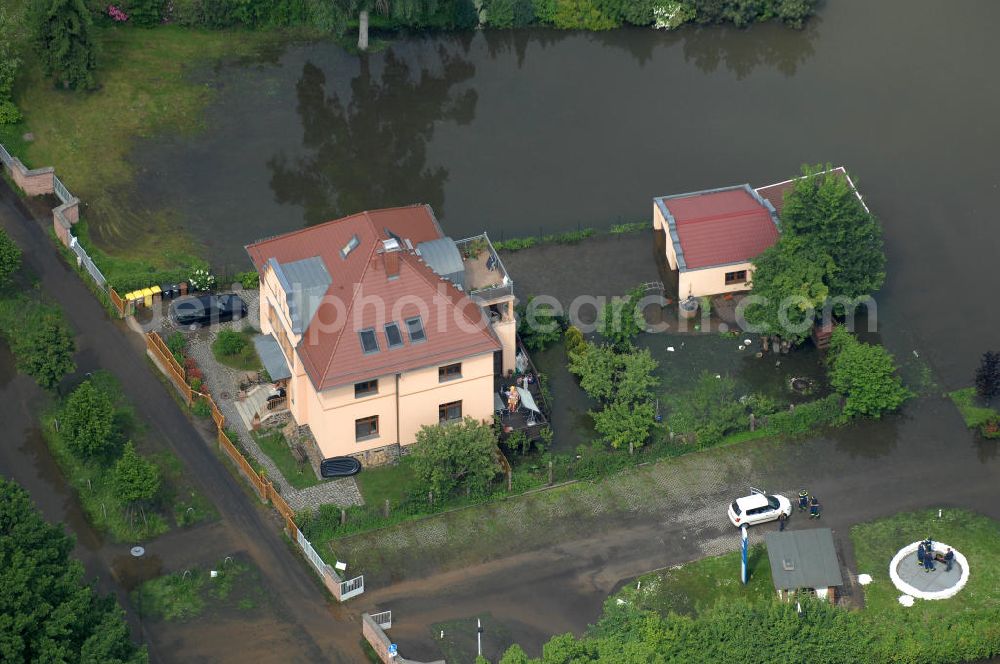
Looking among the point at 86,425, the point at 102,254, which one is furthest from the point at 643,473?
the point at 102,254

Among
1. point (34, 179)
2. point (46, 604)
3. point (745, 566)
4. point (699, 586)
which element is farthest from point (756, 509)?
point (34, 179)

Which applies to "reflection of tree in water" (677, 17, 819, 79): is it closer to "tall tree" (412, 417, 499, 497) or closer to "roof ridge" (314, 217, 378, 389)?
"roof ridge" (314, 217, 378, 389)

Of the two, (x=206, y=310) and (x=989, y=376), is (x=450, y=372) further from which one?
(x=989, y=376)

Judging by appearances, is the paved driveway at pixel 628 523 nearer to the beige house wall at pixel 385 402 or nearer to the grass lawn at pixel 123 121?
the beige house wall at pixel 385 402

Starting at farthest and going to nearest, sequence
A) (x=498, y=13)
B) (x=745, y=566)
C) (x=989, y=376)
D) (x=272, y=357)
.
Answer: (x=498, y=13) < (x=989, y=376) < (x=272, y=357) < (x=745, y=566)

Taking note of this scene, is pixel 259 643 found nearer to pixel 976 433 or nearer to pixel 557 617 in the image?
pixel 557 617
